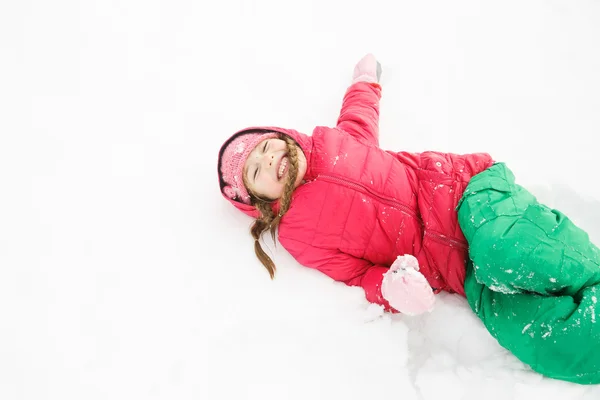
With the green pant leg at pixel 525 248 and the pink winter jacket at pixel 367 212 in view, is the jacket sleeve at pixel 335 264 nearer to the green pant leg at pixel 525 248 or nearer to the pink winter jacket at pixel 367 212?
the pink winter jacket at pixel 367 212

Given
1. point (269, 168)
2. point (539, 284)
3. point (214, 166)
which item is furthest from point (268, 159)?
point (539, 284)

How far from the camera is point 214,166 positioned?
5.21 ft

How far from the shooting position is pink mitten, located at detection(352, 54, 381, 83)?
1.73 m

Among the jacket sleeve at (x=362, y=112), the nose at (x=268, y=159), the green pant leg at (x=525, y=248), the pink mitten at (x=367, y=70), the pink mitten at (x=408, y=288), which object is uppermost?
the pink mitten at (x=367, y=70)

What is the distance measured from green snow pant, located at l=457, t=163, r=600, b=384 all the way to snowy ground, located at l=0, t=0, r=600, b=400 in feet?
0.42

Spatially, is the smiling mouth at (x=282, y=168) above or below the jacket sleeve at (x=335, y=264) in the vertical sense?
above

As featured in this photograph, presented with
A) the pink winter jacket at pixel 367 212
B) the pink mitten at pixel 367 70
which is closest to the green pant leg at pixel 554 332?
the pink winter jacket at pixel 367 212

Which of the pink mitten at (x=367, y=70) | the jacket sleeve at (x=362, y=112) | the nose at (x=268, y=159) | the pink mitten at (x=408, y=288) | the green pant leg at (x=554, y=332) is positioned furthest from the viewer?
the pink mitten at (x=367, y=70)

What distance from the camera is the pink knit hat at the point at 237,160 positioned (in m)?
1.39

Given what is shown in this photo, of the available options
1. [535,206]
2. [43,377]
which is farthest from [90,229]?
[535,206]

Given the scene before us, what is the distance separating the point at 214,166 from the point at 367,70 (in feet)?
2.57

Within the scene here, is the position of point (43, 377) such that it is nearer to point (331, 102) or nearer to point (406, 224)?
point (406, 224)

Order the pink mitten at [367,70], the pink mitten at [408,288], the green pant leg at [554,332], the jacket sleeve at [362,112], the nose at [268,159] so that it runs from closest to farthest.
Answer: the green pant leg at [554,332] < the pink mitten at [408,288] < the nose at [268,159] < the jacket sleeve at [362,112] < the pink mitten at [367,70]

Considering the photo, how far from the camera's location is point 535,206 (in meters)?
1.17
